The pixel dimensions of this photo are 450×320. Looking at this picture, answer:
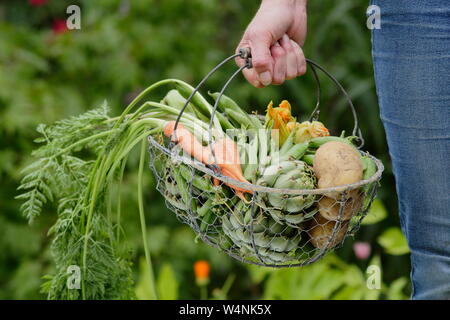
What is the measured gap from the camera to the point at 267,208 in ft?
3.61

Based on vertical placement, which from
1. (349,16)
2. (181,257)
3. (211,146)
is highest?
(349,16)

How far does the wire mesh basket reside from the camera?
1.10m

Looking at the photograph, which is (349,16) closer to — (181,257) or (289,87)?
(289,87)

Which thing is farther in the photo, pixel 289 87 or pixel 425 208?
pixel 289 87

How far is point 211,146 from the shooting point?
1101 millimetres

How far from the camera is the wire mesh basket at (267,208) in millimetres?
1099

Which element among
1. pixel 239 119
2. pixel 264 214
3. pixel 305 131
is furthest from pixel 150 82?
pixel 264 214

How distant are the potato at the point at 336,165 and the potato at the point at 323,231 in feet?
0.22

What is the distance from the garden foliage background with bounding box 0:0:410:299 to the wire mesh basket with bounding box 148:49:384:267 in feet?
3.59

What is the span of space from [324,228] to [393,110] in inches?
Result: 12.7

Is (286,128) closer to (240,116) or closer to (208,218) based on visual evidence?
(240,116)

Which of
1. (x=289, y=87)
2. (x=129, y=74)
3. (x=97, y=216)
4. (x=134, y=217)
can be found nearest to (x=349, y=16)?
(x=289, y=87)

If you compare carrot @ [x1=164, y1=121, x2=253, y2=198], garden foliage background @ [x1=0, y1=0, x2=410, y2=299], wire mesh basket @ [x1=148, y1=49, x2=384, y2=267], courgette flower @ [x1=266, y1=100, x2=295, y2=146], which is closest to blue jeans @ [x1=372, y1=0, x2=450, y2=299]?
wire mesh basket @ [x1=148, y1=49, x2=384, y2=267]

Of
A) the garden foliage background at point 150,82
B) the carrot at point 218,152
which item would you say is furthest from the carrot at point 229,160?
the garden foliage background at point 150,82
